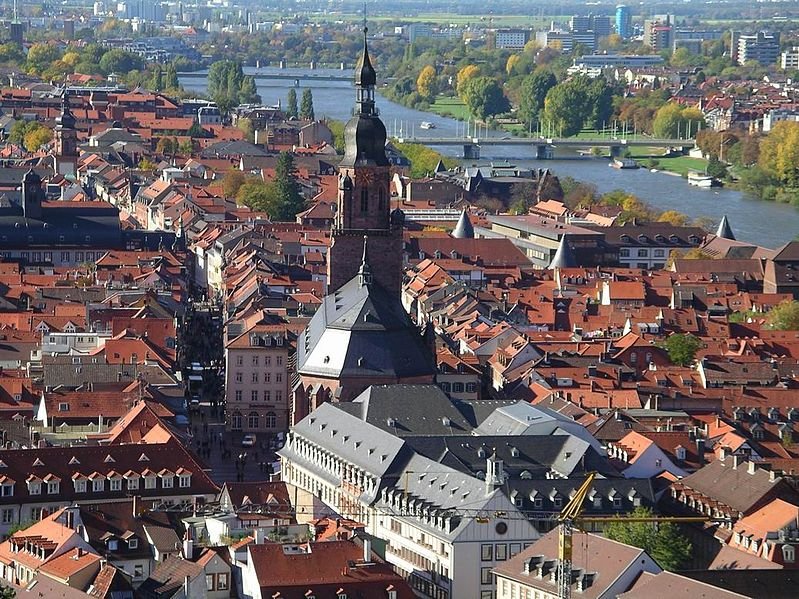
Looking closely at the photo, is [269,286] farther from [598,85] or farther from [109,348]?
[598,85]

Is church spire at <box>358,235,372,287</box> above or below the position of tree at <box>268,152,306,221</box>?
above

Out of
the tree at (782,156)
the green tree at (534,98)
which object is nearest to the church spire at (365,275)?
the tree at (782,156)

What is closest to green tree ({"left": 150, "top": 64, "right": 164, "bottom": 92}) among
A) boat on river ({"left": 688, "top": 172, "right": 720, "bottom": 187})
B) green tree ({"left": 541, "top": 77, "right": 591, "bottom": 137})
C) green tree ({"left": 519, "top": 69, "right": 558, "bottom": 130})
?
green tree ({"left": 519, "top": 69, "right": 558, "bottom": 130})

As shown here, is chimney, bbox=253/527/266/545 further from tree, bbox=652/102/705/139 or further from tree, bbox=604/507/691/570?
tree, bbox=652/102/705/139

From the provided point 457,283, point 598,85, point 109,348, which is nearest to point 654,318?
point 457,283

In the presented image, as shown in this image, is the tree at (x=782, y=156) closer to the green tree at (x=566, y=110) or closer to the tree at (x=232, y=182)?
the green tree at (x=566, y=110)
